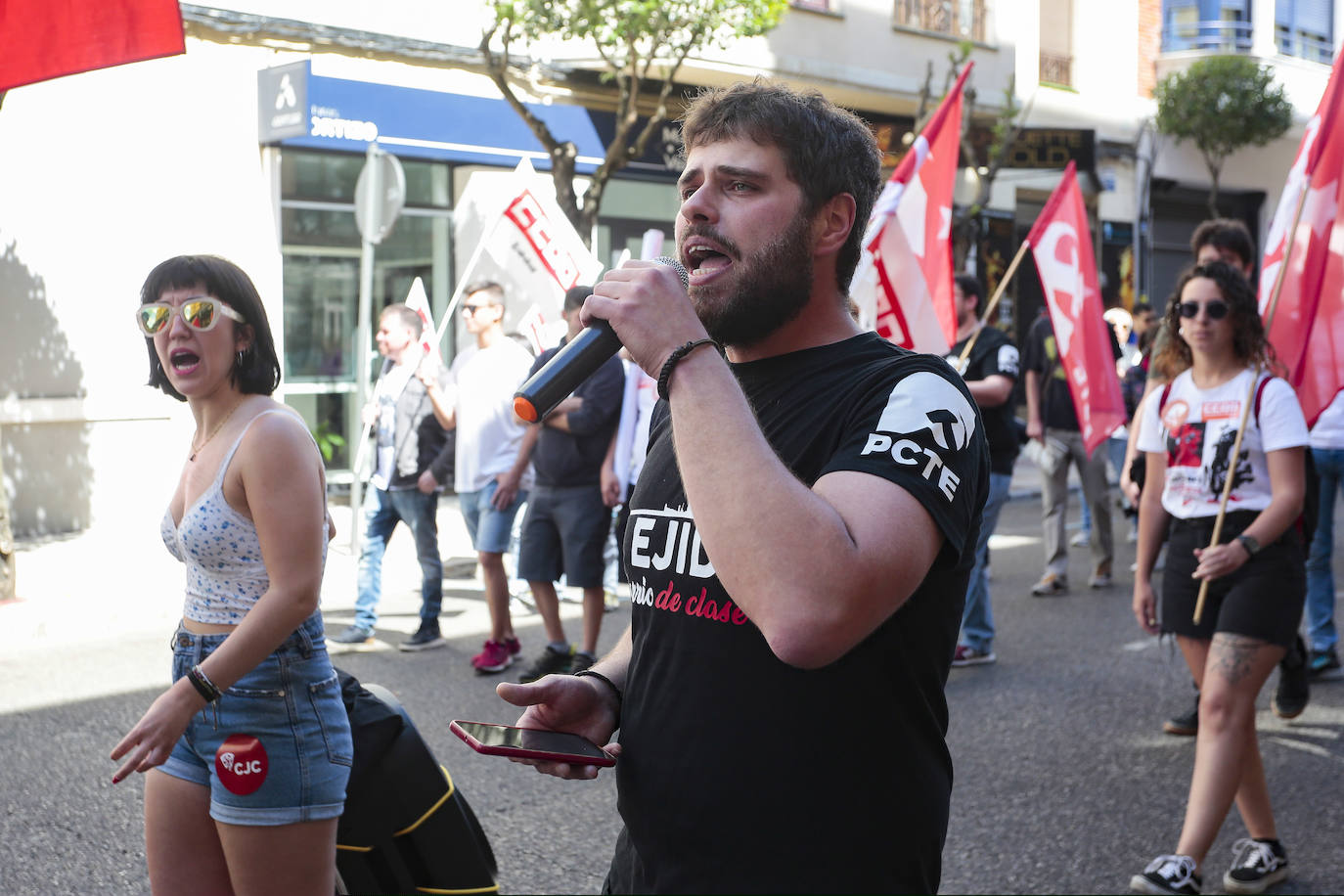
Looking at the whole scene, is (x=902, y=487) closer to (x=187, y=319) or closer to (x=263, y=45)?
(x=187, y=319)

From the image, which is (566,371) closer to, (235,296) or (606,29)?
(235,296)

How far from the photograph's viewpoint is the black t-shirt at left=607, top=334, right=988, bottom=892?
1771 millimetres

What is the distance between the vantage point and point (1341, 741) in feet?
19.5

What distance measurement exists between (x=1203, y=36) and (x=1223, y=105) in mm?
3047

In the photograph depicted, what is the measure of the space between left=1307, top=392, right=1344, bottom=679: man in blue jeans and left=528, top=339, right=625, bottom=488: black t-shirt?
3.64 metres

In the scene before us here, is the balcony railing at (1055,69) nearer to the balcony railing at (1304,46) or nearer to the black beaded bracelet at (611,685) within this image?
the balcony railing at (1304,46)

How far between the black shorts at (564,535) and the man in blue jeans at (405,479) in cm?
87

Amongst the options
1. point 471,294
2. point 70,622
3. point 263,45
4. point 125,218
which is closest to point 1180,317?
point 471,294

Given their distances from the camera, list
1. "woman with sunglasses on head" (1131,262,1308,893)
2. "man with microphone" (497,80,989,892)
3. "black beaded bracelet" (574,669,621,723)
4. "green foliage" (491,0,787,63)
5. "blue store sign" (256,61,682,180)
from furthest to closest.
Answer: "green foliage" (491,0,787,63) → "blue store sign" (256,61,682,180) → "woman with sunglasses on head" (1131,262,1308,893) → "black beaded bracelet" (574,669,621,723) → "man with microphone" (497,80,989,892)

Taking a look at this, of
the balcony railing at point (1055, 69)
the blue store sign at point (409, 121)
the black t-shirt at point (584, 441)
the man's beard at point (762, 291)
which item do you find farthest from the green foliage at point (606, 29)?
the man's beard at point (762, 291)

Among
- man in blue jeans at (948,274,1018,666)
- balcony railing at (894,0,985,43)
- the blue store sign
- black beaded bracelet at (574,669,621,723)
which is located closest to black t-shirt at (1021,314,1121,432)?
man in blue jeans at (948,274,1018,666)

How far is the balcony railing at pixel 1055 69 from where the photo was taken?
77.2 ft

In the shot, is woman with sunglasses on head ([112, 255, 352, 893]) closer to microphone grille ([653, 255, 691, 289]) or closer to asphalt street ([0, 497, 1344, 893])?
microphone grille ([653, 255, 691, 289])

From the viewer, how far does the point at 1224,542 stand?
4773 millimetres
